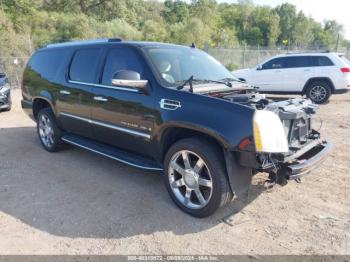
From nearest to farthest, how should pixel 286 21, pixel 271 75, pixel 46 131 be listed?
pixel 46 131, pixel 271 75, pixel 286 21

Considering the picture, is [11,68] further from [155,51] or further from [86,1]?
[86,1]

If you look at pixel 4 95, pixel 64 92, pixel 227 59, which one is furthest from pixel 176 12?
pixel 64 92

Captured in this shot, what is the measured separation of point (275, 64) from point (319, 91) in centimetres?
192

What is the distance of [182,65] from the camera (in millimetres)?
4441

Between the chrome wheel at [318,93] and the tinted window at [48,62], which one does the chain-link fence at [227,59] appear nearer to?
the chrome wheel at [318,93]

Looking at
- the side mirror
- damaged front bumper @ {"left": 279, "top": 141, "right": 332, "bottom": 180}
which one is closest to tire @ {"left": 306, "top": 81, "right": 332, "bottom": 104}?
damaged front bumper @ {"left": 279, "top": 141, "right": 332, "bottom": 180}

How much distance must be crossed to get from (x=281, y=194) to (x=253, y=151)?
4.51 ft

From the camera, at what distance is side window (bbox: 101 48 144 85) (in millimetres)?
4246

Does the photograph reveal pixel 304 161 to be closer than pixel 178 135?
Yes

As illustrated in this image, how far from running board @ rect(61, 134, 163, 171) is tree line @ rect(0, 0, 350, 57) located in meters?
16.4

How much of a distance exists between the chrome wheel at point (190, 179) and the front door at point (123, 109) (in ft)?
1.64

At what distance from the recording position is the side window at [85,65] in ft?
16.1

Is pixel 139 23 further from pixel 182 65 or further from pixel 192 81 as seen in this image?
pixel 192 81

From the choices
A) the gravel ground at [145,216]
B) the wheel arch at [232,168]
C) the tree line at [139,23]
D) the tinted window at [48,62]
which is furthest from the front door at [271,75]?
the tree line at [139,23]
